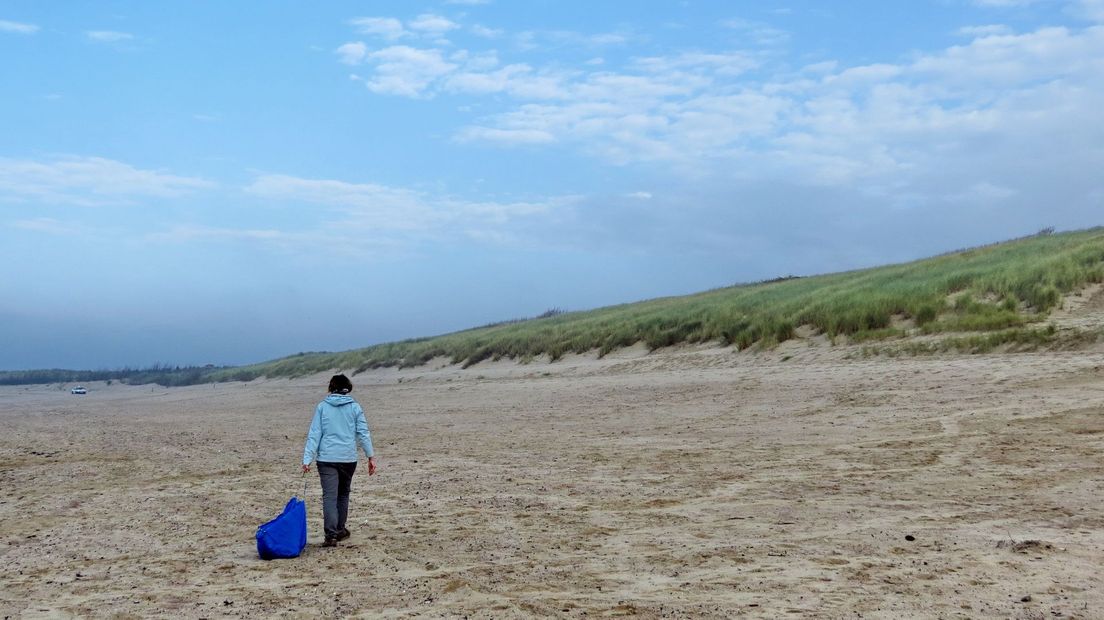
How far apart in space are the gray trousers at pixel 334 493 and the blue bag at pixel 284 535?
0.38 metres

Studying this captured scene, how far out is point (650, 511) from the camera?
8.25 m

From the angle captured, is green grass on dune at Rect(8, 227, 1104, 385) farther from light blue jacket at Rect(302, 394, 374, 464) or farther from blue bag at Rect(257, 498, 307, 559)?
blue bag at Rect(257, 498, 307, 559)

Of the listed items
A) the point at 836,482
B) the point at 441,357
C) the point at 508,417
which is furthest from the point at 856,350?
the point at 441,357

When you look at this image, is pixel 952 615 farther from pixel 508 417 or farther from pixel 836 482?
pixel 508 417

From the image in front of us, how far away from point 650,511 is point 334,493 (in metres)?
2.81

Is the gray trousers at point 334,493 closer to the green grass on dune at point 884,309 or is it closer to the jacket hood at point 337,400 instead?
the jacket hood at point 337,400

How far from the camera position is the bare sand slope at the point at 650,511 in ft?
18.8

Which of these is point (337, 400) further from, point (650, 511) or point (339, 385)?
point (650, 511)

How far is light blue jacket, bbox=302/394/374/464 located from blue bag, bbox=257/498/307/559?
0.61 m

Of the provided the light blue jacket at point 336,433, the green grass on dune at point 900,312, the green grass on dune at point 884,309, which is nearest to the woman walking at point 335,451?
the light blue jacket at point 336,433

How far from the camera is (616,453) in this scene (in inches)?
A: 472

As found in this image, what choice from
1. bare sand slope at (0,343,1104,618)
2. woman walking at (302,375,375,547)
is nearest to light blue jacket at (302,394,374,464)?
woman walking at (302,375,375,547)

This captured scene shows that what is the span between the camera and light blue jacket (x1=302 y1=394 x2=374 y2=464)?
25.5ft

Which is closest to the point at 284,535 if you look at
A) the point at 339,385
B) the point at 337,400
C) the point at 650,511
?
the point at 337,400
